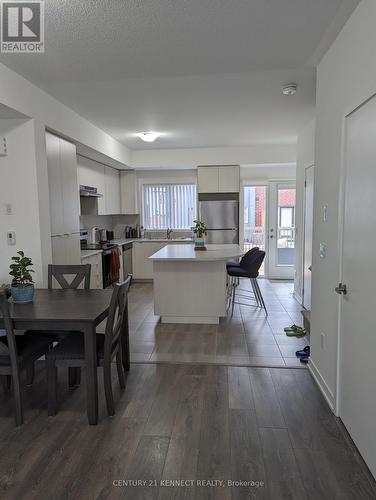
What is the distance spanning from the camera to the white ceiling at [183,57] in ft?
6.90

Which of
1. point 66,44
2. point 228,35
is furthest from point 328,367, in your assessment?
point 66,44

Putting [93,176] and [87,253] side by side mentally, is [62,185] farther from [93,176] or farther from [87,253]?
[93,176]

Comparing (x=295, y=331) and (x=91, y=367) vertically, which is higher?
(x=91, y=367)

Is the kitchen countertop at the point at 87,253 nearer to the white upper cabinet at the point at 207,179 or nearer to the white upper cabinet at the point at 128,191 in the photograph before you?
the white upper cabinet at the point at 128,191

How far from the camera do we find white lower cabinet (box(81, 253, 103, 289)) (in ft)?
16.5

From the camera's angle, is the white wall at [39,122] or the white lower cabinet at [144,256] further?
the white lower cabinet at [144,256]

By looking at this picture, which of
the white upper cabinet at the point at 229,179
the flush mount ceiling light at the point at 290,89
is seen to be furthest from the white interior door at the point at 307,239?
the white upper cabinet at the point at 229,179

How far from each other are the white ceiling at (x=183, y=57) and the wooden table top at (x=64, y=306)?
1911 millimetres

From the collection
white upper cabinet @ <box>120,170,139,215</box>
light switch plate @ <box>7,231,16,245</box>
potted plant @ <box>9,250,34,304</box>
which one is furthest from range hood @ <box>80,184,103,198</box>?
potted plant @ <box>9,250,34,304</box>

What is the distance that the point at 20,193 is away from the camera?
3.22 m

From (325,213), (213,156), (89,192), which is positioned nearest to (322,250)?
(325,213)

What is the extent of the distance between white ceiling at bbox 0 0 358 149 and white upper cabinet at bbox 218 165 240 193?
78.7 inches

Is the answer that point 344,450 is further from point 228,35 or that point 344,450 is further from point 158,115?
point 158,115

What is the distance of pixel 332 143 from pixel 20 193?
2754mm
